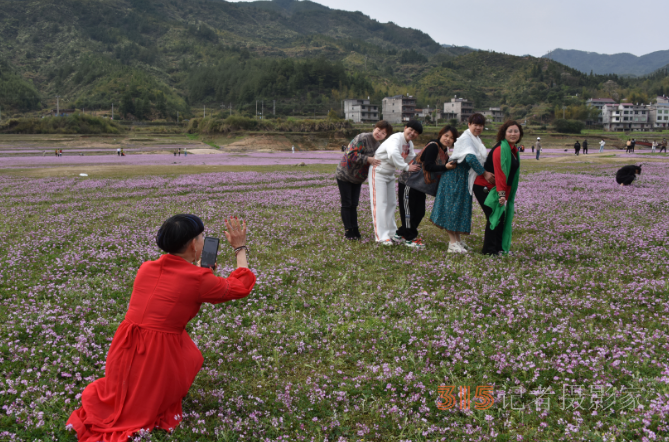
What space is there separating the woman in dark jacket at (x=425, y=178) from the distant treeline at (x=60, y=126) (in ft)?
323

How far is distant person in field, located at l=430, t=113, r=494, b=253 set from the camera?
27.9 ft

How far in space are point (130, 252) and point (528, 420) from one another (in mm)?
8289

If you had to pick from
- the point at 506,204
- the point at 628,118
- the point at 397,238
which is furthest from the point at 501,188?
the point at 628,118

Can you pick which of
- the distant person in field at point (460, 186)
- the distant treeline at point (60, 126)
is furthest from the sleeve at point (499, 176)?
the distant treeline at point (60, 126)

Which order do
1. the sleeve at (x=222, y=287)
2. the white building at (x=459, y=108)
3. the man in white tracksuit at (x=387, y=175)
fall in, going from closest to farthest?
the sleeve at (x=222, y=287) < the man in white tracksuit at (x=387, y=175) < the white building at (x=459, y=108)

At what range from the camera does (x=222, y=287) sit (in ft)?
12.3

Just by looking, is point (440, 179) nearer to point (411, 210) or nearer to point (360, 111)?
point (411, 210)

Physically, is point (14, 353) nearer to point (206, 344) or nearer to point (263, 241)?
point (206, 344)

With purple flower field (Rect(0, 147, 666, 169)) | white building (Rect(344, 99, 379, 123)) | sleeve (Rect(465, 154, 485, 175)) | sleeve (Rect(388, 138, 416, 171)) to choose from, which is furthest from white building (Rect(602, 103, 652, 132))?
sleeve (Rect(388, 138, 416, 171))

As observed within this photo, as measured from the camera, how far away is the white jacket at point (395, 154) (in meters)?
9.06

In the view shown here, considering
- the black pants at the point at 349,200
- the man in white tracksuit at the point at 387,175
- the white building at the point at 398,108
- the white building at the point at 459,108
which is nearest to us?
the man in white tracksuit at the point at 387,175

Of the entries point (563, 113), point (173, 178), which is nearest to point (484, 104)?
point (563, 113)

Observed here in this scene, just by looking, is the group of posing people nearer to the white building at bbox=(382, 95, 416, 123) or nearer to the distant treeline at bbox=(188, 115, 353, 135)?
the distant treeline at bbox=(188, 115, 353, 135)

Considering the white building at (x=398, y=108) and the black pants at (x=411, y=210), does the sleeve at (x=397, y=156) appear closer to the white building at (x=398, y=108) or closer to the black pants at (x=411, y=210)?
the black pants at (x=411, y=210)
